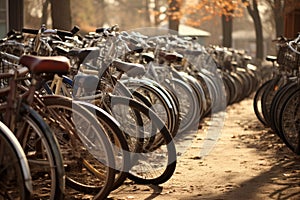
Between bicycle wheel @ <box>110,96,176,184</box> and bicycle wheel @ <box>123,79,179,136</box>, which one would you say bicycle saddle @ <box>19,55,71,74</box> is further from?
bicycle wheel @ <box>123,79,179,136</box>

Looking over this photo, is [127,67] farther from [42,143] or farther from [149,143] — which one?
[42,143]

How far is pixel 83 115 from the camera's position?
446 cm

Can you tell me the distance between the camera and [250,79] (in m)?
14.9

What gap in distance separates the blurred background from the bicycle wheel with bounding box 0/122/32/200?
6810 mm

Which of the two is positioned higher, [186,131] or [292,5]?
[292,5]

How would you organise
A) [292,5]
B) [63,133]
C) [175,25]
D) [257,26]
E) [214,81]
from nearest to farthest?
[63,133] → [214,81] → [292,5] → [175,25] → [257,26]

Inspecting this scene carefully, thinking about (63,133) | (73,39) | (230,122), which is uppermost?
(73,39)

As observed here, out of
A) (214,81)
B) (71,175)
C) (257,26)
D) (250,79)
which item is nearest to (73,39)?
(71,175)

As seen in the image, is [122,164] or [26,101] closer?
[26,101]

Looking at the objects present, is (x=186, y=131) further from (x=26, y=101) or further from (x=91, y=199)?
(x=26, y=101)

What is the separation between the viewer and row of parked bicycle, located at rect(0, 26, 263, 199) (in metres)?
3.96

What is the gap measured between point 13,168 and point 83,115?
747 millimetres

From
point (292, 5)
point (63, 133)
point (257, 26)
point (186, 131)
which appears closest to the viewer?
point (63, 133)

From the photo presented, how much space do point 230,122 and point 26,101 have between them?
286 inches
